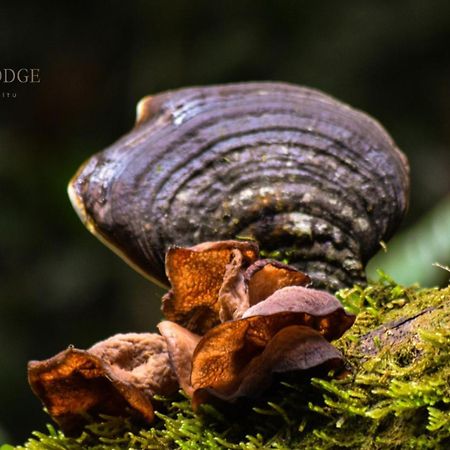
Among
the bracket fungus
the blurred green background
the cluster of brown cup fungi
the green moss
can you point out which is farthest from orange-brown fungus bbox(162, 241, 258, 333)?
the blurred green background

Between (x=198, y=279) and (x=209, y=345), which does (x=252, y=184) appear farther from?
(x=209, y=345)

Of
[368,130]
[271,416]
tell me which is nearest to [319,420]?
[271,416]

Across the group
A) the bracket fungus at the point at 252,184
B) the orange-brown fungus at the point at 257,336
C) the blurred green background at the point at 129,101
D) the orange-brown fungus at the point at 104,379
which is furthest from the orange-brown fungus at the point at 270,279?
the blurred green background at the point at 129,101

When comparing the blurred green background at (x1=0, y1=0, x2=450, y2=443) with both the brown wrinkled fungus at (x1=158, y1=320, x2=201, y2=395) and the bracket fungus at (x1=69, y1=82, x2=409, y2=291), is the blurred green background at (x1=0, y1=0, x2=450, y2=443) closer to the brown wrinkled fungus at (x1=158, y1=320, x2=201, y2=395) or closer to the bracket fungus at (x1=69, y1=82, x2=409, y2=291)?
the bracket fungus at (x1=69, y1=82, x2=409, y2=291)

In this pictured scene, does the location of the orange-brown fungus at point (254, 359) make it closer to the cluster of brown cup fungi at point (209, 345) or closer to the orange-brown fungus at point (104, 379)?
the cluster of brown cup fungi at point (209, 345)

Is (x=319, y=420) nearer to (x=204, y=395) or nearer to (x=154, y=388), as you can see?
(x=204, y=395)

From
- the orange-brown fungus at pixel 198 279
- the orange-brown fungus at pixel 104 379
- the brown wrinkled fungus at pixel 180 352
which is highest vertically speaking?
the orange-brown fungus at pixel 198 279

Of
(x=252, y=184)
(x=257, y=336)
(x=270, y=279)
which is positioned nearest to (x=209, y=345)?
(x=257, y=336)
